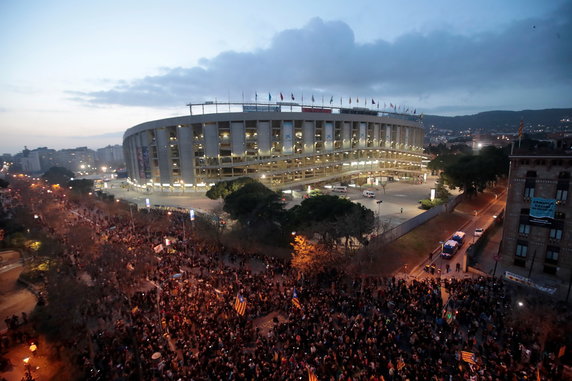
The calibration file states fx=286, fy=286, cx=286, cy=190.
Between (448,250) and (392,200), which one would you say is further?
(392,200)

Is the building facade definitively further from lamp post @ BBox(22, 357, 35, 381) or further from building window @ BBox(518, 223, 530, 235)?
lamp post @ BBox(22, 357, 35, 381)

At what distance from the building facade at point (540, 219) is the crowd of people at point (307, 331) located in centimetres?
548

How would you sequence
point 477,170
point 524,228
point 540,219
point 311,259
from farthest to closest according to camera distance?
point 477,170
point 524,228
point 540,219
point 311,259

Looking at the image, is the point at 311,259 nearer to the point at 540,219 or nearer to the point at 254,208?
the point at 254,208

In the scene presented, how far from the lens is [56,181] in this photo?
84.7 metres

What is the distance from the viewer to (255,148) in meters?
64.4

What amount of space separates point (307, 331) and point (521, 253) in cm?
2102

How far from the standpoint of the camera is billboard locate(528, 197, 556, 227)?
72.6 ft

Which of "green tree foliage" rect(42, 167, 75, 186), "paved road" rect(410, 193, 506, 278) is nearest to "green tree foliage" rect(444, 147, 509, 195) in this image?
"paved road" rect(410, 193, 506, 278)

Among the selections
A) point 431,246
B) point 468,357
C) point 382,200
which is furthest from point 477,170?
point 468,357

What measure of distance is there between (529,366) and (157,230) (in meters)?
34.4

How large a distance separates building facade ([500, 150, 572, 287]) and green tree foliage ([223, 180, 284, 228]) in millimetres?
20719

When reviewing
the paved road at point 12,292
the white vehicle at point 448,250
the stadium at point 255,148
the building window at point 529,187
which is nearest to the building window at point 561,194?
the building window at point 529,187

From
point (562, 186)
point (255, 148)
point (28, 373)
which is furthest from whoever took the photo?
point (255, 148)
